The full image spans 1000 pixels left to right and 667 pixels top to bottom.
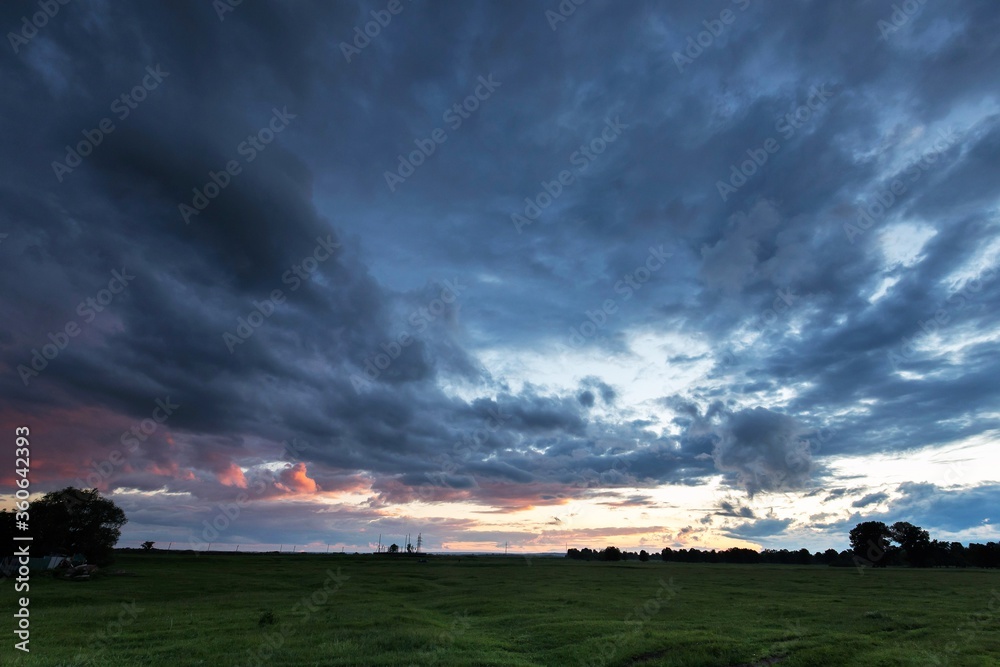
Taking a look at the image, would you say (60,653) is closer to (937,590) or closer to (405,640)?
(405,640)

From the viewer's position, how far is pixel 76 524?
95.1 m

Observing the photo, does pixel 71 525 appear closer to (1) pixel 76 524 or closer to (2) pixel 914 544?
(1) pixel 76 524

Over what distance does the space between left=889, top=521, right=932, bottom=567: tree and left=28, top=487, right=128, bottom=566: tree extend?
244 meters

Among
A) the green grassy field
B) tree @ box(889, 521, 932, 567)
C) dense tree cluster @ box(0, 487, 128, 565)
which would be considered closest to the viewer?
the green grassy field

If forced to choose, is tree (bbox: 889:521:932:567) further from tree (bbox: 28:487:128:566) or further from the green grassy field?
tree (bbox: 28:487:128:566)

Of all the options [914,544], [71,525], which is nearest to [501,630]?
[71,525]

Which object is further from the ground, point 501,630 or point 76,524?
point 76,524

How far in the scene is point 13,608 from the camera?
45.5m

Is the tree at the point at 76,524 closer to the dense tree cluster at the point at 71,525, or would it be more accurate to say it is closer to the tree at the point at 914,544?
the dense tree cluster at the point at 71,525

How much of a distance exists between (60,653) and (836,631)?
149 feet

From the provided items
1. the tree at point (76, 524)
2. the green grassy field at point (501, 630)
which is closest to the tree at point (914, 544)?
the green grassy field at point (501, 630)

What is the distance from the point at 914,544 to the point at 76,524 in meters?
252

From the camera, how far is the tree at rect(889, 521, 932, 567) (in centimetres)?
19250

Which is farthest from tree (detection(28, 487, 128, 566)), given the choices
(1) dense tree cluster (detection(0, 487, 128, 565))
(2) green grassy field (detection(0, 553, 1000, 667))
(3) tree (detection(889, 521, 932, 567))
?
(3) tree (detection(889, 521, 932, 567))
